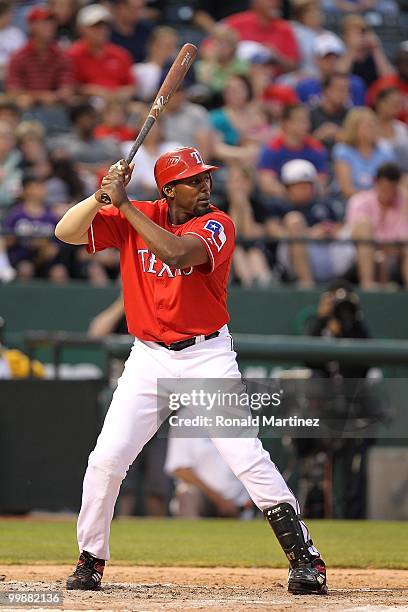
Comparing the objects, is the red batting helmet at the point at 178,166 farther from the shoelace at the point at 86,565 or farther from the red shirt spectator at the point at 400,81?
the red shirt spectator at the point at 400,81

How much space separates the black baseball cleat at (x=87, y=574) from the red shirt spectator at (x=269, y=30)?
9.17 metres

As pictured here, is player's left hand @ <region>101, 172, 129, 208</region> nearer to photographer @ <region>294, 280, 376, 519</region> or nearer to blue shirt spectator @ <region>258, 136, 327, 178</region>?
photographer @ <region>294, 280, 376, 519</region>

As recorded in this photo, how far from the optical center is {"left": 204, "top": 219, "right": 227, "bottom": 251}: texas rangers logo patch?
17.4ft

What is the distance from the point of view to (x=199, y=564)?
22.6 feet

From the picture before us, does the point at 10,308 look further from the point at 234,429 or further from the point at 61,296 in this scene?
the point at 234,429

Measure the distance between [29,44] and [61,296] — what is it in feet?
9.55

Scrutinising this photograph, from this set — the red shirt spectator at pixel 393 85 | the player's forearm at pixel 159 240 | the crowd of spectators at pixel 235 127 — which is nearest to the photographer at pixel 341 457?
the crowd of spectators at pixel 235 127

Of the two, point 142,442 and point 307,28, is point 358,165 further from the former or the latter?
point 142,442

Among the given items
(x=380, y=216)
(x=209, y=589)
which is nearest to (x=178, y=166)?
(x=209, y=589)

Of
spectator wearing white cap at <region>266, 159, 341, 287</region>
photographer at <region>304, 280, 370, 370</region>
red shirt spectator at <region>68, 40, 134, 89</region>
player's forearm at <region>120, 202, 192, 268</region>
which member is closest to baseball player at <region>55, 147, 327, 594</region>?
player's forearm at <region>120, 202, 192, 268</region>

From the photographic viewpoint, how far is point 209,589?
5754mm

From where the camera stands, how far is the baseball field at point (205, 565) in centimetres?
524

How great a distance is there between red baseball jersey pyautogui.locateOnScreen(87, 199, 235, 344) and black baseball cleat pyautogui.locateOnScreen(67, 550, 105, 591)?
3.22ft

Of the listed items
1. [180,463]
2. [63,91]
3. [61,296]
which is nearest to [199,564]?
[180,463]
